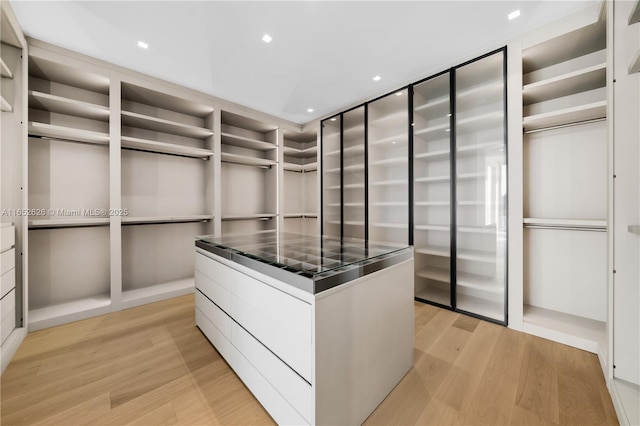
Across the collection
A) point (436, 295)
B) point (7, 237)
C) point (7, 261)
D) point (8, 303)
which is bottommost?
point (436, 295)

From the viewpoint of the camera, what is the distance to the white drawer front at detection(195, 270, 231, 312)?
173 cm

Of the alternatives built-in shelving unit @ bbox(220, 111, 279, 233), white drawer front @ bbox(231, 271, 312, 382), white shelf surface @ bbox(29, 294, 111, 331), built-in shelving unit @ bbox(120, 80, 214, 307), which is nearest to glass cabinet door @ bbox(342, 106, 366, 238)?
built-in shelving unit @ bbox(220, 111, 279, 233)

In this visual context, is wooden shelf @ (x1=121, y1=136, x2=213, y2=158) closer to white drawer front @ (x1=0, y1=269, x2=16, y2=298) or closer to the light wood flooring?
white drawer front @ (x1=0, y1=269, x2=16, y2=298)

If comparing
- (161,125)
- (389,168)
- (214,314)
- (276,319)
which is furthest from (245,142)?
(276,319)

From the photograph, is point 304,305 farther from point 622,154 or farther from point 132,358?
point 622,154

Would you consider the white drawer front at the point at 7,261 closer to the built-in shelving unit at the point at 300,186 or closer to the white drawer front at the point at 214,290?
the white drawer front at the point at 214,290

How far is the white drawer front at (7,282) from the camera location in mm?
1797

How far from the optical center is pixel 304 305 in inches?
42.3

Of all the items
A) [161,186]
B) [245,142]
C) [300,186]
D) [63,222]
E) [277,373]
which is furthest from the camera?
[300,186]

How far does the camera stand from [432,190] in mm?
2941

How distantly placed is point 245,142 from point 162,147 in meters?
1.21

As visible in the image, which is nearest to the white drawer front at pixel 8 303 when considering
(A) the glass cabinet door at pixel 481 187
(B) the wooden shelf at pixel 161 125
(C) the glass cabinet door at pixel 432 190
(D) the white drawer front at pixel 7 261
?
(D) the white drawer front at pixel 7 261

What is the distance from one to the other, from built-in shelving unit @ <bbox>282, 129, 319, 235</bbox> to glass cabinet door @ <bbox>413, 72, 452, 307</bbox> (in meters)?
2.17

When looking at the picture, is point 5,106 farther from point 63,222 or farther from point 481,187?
point 481,187
